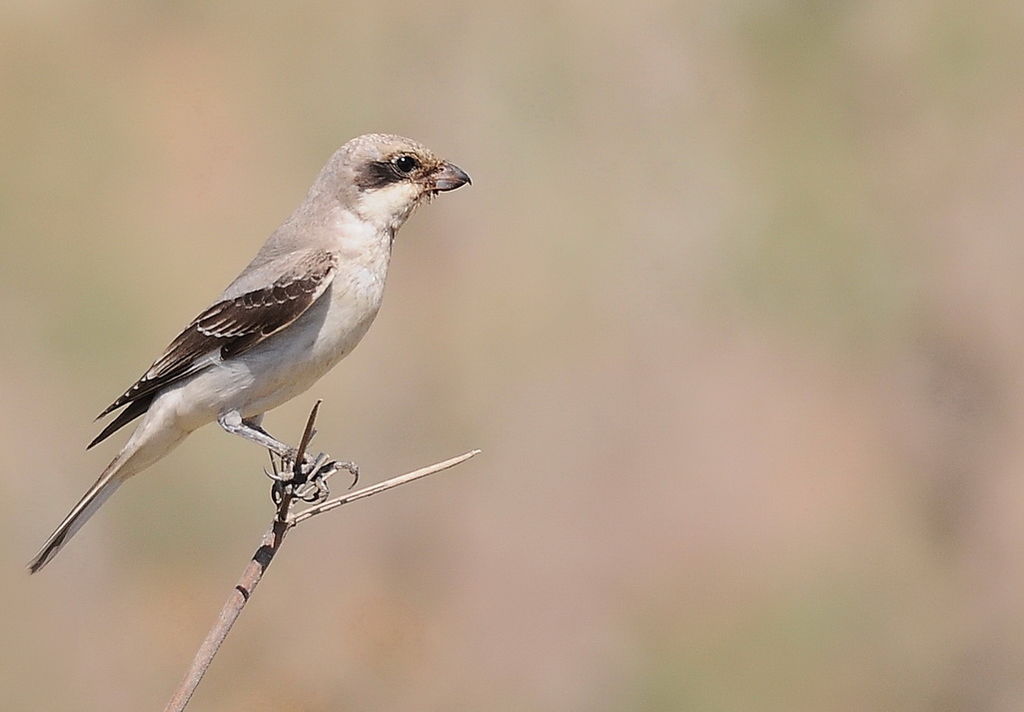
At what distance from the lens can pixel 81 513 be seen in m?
3.82

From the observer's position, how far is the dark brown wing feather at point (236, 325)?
3.84 meters

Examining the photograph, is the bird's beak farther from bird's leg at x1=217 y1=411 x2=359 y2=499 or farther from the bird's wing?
bird's leg at x1=217 y1=411 x2=359 y2=499

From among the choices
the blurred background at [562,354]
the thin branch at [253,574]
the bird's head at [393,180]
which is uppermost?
the bird's head at [393,180]

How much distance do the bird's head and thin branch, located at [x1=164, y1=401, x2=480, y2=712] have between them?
3.90 feet

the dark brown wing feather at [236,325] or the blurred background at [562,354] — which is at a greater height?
the dark brown wing feather at [236,325]

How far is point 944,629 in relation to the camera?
7398 mm

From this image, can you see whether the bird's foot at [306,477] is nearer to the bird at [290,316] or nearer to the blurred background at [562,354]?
the bird at [290,316]

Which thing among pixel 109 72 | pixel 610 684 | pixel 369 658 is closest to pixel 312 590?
pixel 369 658

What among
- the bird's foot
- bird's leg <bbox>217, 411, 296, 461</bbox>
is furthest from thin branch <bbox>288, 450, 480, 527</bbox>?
bird's leg <bbox>217, 411, 296, 461</bbox>

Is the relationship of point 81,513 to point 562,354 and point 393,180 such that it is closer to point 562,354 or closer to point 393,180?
point 393,180

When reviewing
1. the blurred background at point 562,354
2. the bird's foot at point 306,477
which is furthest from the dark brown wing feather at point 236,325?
the blurred background at point 562,354

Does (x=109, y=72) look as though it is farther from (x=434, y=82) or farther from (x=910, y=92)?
(x=910, y=92)

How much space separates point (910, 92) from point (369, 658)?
5.12m

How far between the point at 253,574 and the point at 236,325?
1.45 metres
